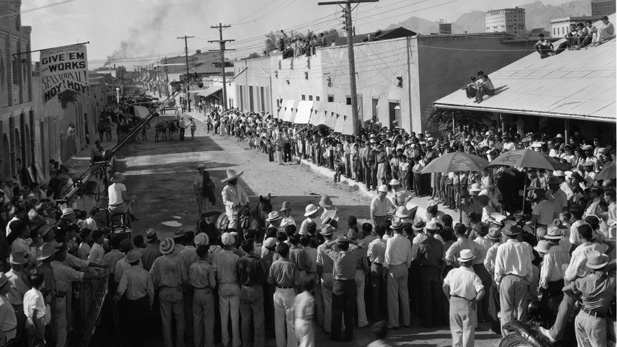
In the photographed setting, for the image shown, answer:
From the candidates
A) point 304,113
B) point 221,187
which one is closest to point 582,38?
point 221,187

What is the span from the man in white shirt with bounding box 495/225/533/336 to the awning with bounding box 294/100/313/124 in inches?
961

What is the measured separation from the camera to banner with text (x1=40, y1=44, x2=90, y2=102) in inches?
893

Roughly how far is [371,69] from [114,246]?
2284 cm

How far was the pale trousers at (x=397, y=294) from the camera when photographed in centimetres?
1091

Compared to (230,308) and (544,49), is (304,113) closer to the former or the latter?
(544,49)

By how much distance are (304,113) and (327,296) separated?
78.3 feet

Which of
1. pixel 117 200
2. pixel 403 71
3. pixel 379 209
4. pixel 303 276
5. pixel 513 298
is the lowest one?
pixel 513 298

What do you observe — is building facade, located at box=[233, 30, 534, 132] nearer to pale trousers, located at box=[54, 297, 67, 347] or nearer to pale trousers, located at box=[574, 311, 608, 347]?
pale trousers, located at box=[54, 297, 67, 347]

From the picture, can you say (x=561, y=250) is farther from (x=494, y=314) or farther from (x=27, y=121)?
(x=27, y=121)

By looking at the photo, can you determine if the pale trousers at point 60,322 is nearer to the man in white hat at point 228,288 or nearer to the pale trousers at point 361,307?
the man in white hat at point 228,288

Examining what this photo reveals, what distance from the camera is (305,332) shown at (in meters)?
9.66

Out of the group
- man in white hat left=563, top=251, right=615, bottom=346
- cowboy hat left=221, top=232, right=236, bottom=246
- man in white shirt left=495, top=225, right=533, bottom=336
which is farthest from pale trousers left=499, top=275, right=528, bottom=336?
A: cowboy hat left=221, top=232, right=236, bottom=246

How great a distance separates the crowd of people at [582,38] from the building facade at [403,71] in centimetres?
255

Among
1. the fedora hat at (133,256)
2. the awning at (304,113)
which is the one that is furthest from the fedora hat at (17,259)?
the awning at (304,113)
